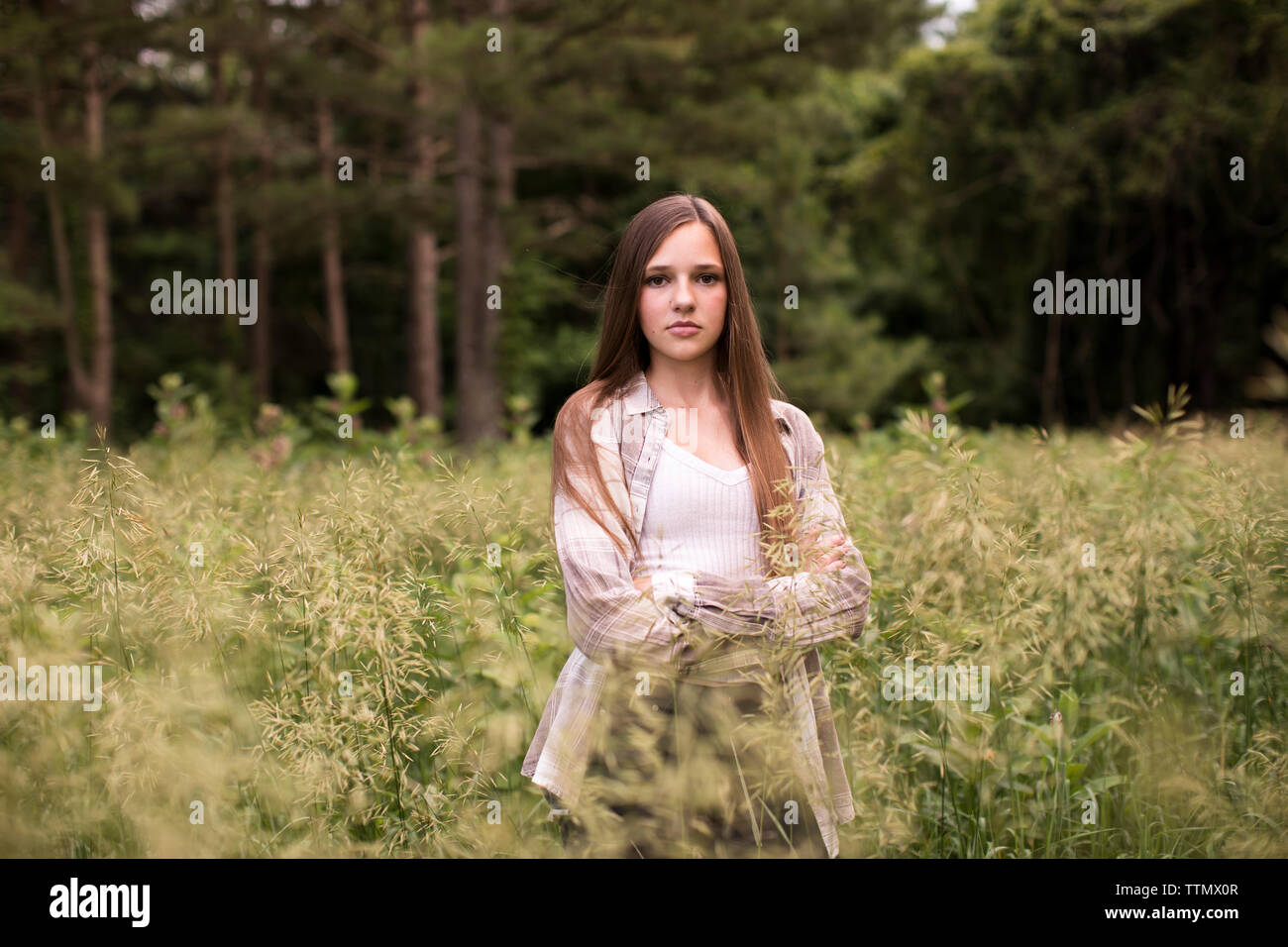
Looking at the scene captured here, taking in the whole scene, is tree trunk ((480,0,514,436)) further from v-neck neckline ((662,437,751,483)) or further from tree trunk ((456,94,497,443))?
v-neck neckline ((662,437,751,483))

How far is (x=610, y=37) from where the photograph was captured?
35.4 feet

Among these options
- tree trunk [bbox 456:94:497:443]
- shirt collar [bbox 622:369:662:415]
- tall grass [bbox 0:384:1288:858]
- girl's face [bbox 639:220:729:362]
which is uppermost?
tree trunk [bbox 456:94:497:443]

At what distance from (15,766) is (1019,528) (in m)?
1.90

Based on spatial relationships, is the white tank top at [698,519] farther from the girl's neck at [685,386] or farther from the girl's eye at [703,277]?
the girl's eye at [703,277]

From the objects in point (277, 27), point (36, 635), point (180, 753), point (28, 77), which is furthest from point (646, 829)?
point (277, 27)

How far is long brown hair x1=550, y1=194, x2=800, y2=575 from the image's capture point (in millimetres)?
1761

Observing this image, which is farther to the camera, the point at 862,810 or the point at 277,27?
the point at 277,27

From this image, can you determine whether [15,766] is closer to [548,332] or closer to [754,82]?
[754,82]

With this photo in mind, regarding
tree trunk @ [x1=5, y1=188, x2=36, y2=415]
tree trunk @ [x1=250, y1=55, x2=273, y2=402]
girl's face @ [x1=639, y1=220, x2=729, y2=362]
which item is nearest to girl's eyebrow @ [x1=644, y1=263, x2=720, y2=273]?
girl's face @ [x1=639, y1=220, x2=729, y2=362]

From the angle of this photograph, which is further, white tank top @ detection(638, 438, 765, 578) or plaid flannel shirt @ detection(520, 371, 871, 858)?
white tank top @ detection(638, 438, 765, 578)

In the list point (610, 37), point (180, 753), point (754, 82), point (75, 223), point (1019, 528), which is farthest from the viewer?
point (75, 223)

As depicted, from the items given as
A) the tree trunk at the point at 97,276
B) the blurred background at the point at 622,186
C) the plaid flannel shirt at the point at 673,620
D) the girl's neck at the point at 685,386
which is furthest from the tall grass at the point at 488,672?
the tree trunk at the point at 97,276

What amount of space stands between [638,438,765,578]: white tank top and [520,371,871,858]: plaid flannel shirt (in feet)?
0.11

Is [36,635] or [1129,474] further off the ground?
[1129,474]
